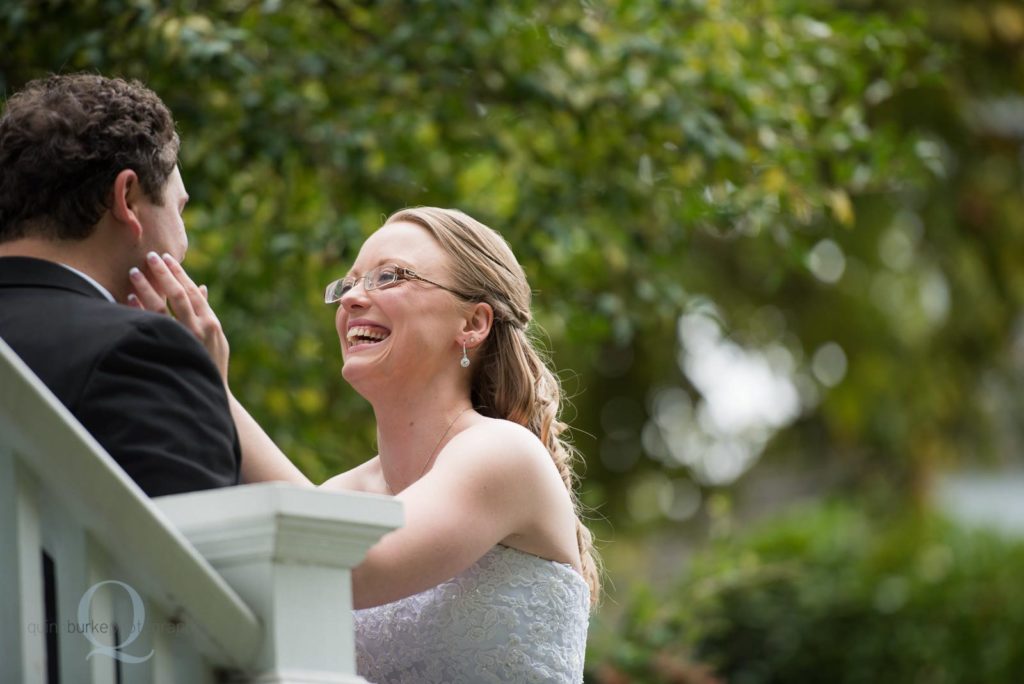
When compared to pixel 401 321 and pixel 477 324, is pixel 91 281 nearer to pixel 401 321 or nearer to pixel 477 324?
pixel 401 321

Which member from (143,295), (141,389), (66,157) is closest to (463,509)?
(141,389)

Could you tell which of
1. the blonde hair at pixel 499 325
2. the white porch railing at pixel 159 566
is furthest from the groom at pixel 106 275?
the blonde hair at pixel 499 325

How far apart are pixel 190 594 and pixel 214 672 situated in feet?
0.55

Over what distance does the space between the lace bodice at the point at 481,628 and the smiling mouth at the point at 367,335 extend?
0.60m

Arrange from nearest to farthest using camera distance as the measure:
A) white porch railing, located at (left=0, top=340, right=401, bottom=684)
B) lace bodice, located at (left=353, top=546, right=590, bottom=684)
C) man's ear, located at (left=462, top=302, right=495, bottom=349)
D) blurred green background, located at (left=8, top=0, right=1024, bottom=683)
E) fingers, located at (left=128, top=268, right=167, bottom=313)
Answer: white porch railing, located at (left=0, top=340, right=401, bottom=684) → fingers, located at (left=128, top=268, right=167, bottom=313) → lace bodice, located at (left=353, top=546, right=590, bottom=684) → man's ear, located at (left=462, top=302, right=495, bottom=349) → blurred green background, located at (left=8, top=0, right=1024, bottom=683)

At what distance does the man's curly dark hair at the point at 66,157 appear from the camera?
299cm

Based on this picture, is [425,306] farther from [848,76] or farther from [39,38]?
[848,76]

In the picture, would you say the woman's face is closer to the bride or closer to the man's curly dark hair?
the bride

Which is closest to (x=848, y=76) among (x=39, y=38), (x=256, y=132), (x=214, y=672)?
(x=256, y=132)

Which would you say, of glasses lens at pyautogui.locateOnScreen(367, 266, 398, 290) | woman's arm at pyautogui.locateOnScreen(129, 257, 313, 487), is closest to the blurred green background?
glasses lens at pyautogui.locateOnScreen(367, 266, 398, 290)

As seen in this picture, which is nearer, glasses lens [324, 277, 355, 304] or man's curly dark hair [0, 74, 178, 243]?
man's curly dark hair [0, 74, 178, 243]

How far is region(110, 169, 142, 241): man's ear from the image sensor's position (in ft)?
9.93

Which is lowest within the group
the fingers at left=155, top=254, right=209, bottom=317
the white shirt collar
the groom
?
the fingers at left=155, top=254, right=209, bottom=317

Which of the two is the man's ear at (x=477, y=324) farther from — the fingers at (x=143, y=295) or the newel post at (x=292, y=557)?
the newel post at (x=292, y=557)
